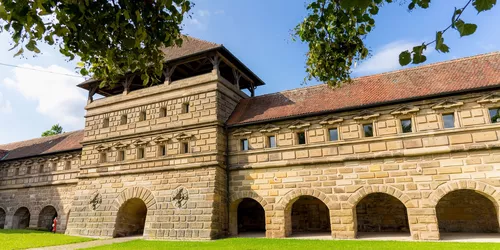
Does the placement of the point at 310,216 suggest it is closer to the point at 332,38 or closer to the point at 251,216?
the point at 251,216

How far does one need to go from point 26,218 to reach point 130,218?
11349 mm

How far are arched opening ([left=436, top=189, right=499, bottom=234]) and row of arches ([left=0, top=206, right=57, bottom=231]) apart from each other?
23349mm

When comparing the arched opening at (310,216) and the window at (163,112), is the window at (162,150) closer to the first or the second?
the window at (163,112)

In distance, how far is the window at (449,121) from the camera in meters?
12.0

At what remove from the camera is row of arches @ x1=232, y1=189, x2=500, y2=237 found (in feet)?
44.3

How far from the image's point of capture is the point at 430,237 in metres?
11.2

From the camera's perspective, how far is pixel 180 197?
14.6 meters

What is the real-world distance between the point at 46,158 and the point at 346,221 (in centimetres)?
2039

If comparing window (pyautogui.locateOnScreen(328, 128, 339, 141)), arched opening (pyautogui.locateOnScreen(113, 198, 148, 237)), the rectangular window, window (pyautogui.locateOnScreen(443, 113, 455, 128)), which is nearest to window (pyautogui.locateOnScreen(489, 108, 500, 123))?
window (pyautogui.locateOnScreen(443, 113, 455, 128))

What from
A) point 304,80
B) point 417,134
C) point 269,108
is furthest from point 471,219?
point 304,80

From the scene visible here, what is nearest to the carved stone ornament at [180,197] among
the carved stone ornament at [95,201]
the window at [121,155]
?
the window at [121,155]

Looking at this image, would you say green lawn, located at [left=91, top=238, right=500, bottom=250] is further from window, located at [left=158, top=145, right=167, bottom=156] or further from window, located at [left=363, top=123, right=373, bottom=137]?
window, located at [left=158, top=145, right=167, bottom=156]

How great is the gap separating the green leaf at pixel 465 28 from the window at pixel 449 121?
11456 millimetres

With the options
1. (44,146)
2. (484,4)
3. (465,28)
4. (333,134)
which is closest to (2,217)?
(44,146)
